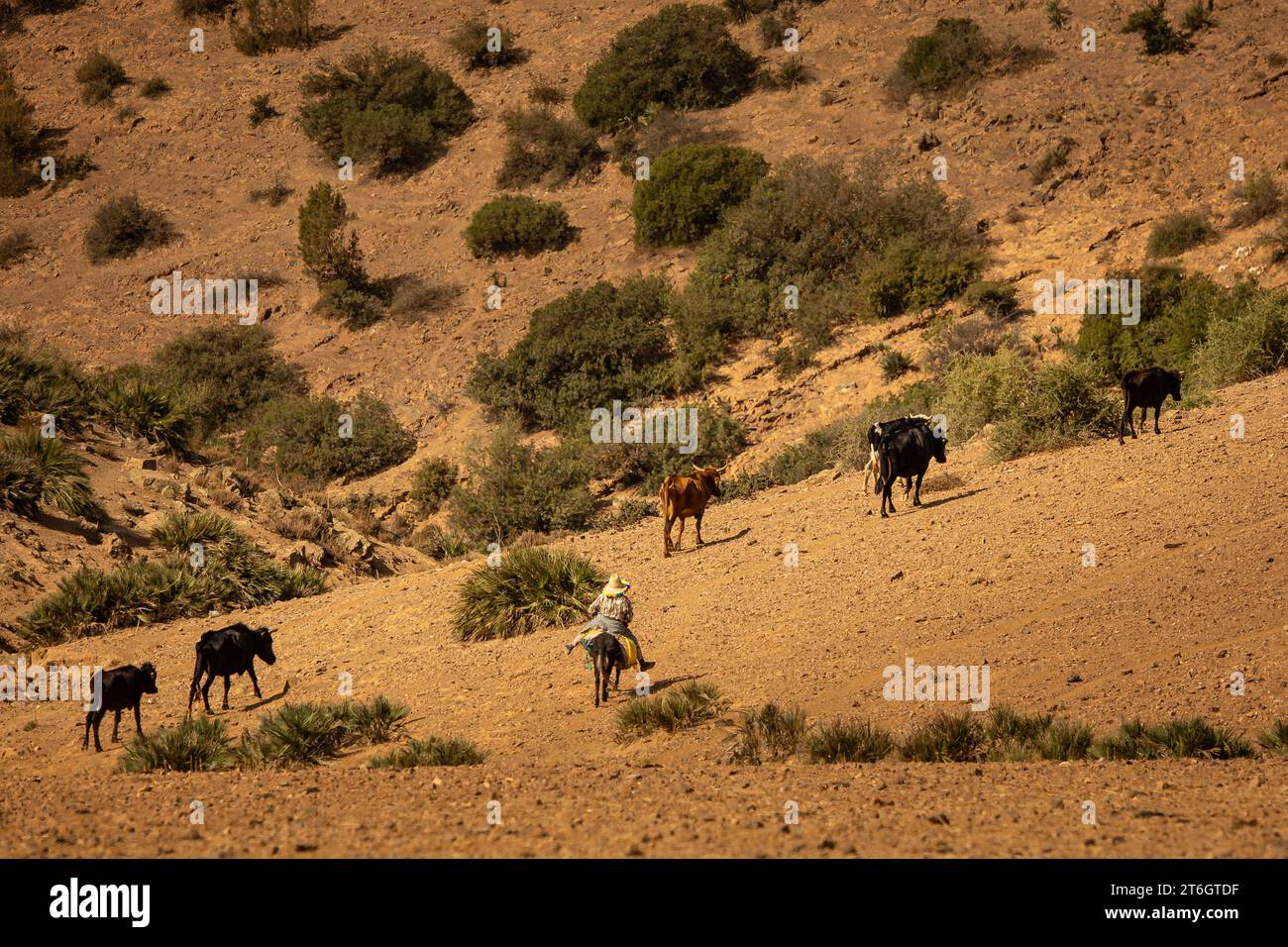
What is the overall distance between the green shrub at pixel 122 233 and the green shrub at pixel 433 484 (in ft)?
66.1

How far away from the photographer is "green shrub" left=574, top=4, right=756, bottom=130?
45938 mm

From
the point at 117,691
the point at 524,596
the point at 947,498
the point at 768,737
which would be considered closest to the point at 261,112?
the point at 524,596

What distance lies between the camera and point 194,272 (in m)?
43.5

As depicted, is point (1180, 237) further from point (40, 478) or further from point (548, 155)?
point (40, 478)

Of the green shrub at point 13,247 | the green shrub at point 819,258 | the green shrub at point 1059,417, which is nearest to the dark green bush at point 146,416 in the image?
the green shrub at point 819,258

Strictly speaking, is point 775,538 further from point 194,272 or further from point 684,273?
point 194,272

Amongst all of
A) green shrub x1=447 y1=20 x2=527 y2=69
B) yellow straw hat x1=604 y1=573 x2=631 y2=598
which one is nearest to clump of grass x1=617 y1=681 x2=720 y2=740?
yellow straw hat x1=604 y1=573 x2=631 y2=598

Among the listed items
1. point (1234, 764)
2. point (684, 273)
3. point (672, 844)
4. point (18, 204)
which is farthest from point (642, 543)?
point (18, 204)

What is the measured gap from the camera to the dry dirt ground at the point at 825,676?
23.0ft

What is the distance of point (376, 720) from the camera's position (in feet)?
38.0

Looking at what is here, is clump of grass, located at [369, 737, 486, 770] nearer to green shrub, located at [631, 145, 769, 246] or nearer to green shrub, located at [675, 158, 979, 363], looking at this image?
green shrub, located at [675, 158, 979, 363]

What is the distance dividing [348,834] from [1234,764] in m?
5.85

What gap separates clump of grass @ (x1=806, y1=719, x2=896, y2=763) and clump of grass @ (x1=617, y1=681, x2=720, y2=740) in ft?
4.86

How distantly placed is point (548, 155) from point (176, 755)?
37120mm
